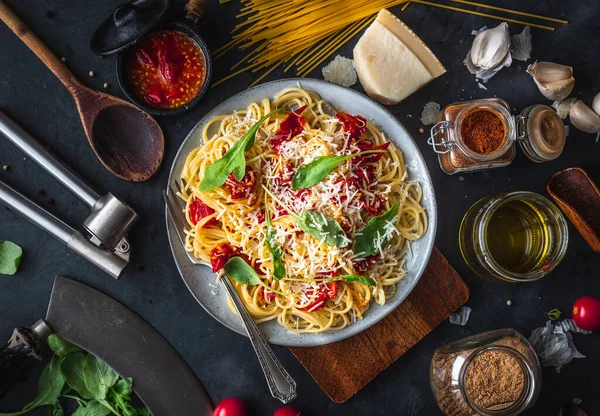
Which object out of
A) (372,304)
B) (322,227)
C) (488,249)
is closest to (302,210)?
(322,227)

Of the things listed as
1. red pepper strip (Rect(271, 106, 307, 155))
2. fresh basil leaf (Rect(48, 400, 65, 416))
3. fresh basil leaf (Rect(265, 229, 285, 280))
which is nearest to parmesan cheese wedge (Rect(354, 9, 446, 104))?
red pepper strip (Rect(271, 106, 307, 155))

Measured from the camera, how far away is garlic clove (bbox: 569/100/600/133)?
12.1ft

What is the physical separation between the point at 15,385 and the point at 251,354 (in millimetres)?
1597

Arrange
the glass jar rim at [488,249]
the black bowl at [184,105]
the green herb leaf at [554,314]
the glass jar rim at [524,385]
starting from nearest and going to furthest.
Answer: the glass jar rim at [524,385]
the glass jar rim at [488,249]
the black bowl at [184,105]
the green herb leaf at [554,314]

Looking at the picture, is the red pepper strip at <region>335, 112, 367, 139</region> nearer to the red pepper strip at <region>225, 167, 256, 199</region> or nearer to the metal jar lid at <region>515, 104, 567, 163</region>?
the red pepper strip at <region>225, 167, 256, 199</region>

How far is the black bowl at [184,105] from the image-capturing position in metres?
3.44

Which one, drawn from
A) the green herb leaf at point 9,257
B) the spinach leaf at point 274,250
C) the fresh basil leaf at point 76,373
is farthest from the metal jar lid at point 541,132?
the green herb leaf at point 9,257

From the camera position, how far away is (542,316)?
12.5 feet

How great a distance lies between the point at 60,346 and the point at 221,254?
1.28 metres

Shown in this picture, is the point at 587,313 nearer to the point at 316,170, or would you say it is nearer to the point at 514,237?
the point at 514,237

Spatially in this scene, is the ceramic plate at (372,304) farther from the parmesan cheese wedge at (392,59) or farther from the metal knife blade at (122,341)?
the metal knife blade at (122,341)

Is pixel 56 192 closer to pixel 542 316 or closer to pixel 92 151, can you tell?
pixel 92 151

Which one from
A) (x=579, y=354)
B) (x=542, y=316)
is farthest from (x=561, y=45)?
(x=579, y=354)

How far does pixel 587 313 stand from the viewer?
12.1 feet
